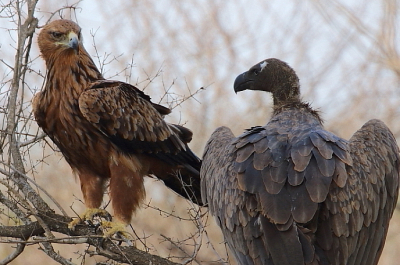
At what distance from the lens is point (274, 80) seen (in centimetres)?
668

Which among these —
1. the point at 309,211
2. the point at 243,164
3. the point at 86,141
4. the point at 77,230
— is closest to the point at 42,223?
the point at 77,230

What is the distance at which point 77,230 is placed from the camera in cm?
559

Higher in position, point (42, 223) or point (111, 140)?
point (111, 140)

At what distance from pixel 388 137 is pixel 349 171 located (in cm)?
89

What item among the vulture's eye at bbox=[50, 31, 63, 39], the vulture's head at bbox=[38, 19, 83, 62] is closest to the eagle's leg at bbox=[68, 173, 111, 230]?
the vulture's head at bbox=[38, 19, 83, 62]

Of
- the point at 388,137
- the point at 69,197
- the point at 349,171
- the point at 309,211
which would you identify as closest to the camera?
the point at 309,211

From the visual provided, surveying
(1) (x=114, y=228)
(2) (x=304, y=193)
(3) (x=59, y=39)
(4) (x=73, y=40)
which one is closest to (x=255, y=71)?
(4) (x=73, y=40)

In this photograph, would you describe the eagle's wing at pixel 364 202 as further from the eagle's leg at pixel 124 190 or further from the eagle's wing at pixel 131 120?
the eagle's leg at pixel 124 190

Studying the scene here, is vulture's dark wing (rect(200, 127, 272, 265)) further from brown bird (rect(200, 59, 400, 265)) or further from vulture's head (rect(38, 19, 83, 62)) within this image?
vulture's head (rect(38, 19, 83, 62))

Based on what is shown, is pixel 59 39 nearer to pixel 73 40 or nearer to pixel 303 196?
pixel 73 40

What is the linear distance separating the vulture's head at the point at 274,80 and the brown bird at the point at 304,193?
1077 millimetres

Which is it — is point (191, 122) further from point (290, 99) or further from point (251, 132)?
point (251, 132)

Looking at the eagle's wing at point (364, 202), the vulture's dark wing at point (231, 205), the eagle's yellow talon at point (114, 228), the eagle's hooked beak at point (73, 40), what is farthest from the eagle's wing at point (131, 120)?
the eagle's wing at point (364, 202)

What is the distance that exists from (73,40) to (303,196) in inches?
108
